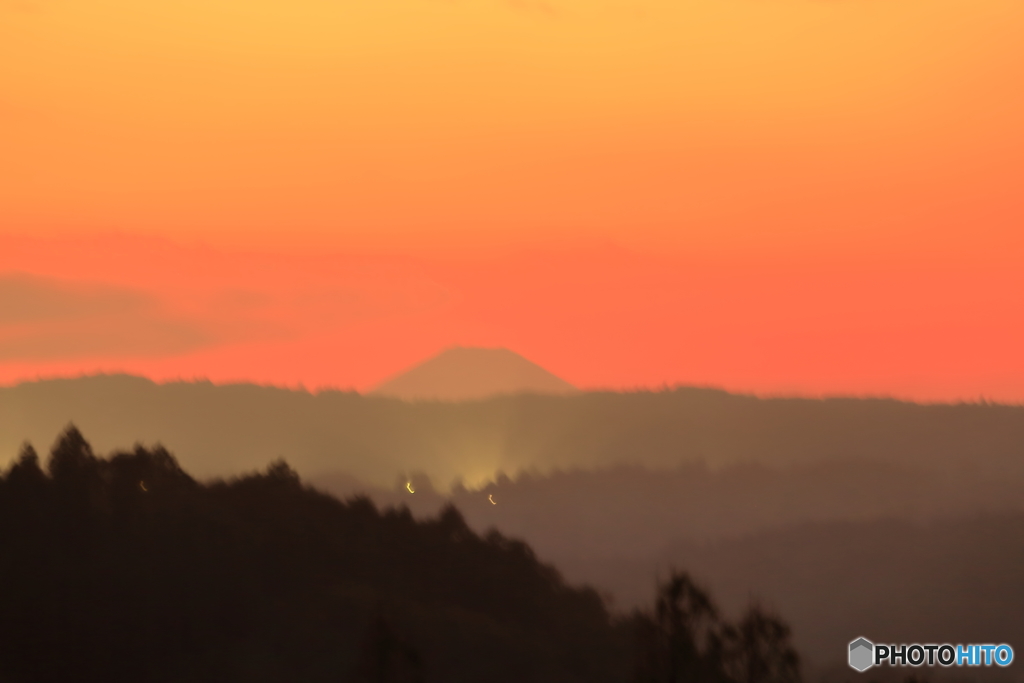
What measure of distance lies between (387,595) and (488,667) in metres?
24.9

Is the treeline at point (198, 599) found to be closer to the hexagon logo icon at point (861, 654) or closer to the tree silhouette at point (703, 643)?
the tree silhouette at point (703, 643)

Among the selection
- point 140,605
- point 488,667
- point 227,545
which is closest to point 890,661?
point 488,667

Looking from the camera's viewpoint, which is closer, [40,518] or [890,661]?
[890,661]

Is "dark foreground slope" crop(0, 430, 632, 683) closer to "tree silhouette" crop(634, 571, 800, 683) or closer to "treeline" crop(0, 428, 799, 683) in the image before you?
"treeline" crop(0, 428, 799, 683)

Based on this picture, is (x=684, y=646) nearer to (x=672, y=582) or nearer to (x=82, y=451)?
(x=672, y=582)

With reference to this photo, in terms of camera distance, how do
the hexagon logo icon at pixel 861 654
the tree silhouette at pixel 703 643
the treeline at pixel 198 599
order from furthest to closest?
the treeline at pixel 198 599
the tree silhouette at pixel 703 643
the hexagon logo icon at pixel 861 654

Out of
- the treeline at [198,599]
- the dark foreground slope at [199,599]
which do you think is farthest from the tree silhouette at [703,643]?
the dark foreground slope at [199,599]

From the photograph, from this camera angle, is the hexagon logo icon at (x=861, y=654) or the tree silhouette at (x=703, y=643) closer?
the hexagon logo icon at (x=861, y=654)

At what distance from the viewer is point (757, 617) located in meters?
100

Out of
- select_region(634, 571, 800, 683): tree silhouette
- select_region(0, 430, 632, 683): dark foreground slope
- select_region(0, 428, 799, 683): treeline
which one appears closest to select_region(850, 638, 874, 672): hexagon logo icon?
select_region(634, 571, 800, 683): tree silhouette

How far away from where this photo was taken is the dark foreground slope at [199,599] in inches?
5605

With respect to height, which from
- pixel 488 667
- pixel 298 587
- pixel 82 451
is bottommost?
pixel 488 667

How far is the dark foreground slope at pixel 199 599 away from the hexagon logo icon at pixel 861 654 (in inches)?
2147

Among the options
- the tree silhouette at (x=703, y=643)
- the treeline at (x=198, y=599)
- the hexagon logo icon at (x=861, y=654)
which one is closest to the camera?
the hexagon logo icon at (x=861, y=654)
